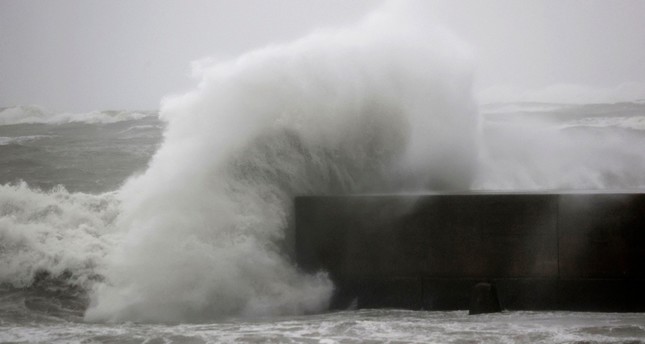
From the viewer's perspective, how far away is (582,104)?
2286 centimetres

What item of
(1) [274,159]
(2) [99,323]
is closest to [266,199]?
(1) [274,159]

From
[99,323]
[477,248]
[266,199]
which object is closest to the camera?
[99,323]

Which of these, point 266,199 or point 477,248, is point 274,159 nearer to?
point 266,199

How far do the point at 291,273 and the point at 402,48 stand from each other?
4.28 m

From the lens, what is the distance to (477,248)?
8.07 m

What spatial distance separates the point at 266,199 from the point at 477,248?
2.21 m

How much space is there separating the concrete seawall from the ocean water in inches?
9.9

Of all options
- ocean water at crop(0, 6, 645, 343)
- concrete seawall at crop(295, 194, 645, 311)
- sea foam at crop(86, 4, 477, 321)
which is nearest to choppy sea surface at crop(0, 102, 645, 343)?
ocean water at crop(0, 6, 645, 343)

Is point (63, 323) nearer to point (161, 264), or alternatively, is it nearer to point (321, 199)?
point (161, 264)

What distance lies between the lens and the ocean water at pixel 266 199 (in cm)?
727

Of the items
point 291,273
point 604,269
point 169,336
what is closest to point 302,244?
point 291,273

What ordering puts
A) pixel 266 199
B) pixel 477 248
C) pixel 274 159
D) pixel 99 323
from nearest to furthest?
Answer: pixel 99 323
pixel 477 248
pixel 266 199
pixel 274 159

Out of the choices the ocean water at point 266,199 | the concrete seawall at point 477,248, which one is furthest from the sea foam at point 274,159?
the concrete seawall at point 477,248

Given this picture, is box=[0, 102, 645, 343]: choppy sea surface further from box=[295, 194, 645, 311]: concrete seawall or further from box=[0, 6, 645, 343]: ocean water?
box=[295, 194, 645, 311]: concrete seawall
